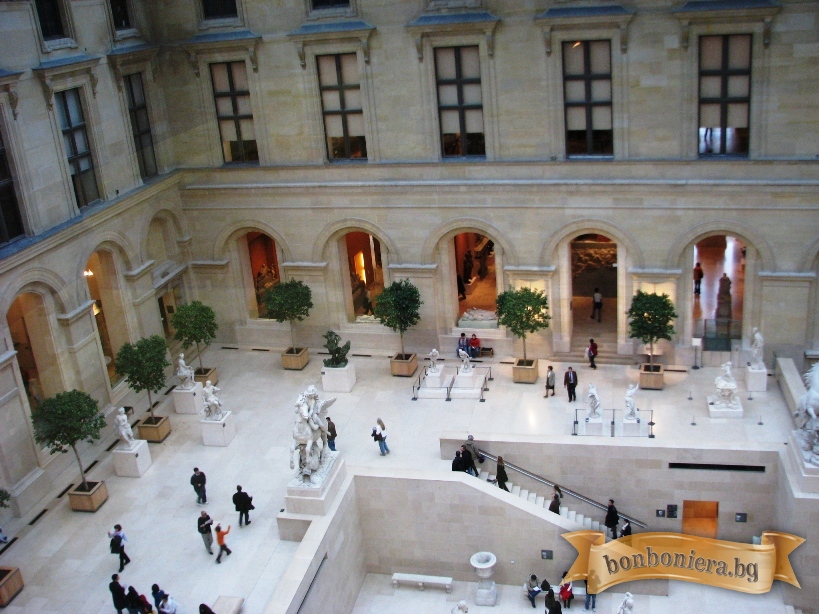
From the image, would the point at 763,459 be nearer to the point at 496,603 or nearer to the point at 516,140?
the point at 496,603

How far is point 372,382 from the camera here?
35094 millimetres

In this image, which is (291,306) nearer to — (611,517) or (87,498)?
(87,498)

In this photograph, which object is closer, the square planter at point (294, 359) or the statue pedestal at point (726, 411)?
the statue pedestal at point (726, 411)

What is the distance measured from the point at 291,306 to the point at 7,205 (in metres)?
10.7

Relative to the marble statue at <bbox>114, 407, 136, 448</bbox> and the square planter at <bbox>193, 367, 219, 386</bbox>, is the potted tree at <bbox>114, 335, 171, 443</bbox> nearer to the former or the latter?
the marble statue at <bbox>114, 407, 136, 448</bbox>

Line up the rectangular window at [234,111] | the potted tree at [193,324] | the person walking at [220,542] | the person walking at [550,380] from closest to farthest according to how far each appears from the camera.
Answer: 1. the person walking at [220,542]
2. the person walking at [550,380]
3. the potted tree at [193,324]
4. the rectangular window at [234,111]

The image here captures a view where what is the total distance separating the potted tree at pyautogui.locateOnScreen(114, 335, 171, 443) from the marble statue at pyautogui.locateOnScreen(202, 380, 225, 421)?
5.54 ft

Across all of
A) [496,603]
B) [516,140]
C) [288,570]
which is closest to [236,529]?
[288,570]

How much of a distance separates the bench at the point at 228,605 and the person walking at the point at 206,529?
2.16 m

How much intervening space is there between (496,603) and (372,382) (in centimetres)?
980

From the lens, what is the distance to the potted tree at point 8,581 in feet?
82.8

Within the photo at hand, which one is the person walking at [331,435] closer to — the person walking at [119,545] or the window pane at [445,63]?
the person walking at [119,545]

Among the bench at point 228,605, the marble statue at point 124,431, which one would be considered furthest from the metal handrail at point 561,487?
the marble statue at point 124,431

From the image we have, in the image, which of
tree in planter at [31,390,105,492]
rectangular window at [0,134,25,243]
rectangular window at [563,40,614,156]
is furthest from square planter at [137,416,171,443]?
rectangular window at [563,40,614,156]
